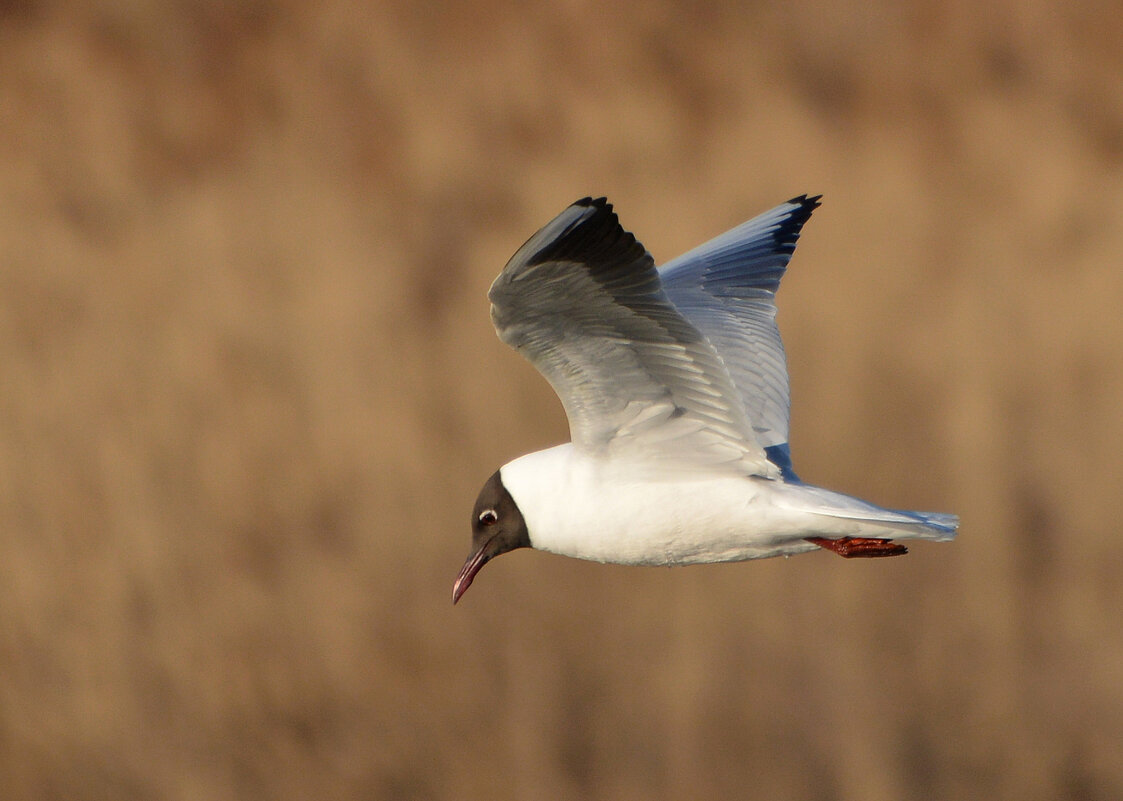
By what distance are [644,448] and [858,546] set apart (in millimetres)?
544

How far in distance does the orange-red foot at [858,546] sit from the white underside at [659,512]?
1.4 inches

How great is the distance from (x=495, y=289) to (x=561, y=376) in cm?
37

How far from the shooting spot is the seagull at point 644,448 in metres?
2.89

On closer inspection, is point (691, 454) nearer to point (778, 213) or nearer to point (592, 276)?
point (592, 276)

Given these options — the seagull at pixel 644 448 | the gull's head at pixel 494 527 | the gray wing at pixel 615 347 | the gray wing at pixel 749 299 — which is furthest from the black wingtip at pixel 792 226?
the gull's head at pixel 494 527

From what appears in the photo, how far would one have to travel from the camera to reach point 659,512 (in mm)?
3367

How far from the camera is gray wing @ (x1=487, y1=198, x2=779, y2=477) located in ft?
9.09

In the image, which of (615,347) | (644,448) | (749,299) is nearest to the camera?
(615,347)

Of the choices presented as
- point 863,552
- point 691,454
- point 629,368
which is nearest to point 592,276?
point 629,368

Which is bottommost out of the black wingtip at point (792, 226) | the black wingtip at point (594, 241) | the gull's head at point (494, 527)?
the gull's head at point (494, 527)

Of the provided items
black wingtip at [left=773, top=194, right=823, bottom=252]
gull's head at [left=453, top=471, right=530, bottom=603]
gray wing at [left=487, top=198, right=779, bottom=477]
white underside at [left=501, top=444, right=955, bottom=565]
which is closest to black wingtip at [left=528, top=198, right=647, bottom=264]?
gray wing at [left=487, top=198, right=779, bottom=477]

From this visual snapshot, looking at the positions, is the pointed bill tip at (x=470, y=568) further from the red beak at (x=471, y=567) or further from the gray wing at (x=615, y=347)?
the gray wing at (x=615, y=347)

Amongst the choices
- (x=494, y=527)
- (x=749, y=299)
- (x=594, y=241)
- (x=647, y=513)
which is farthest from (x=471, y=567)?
(x=594, y=241)

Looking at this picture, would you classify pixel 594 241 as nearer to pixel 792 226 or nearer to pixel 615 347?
pixel 615 347
